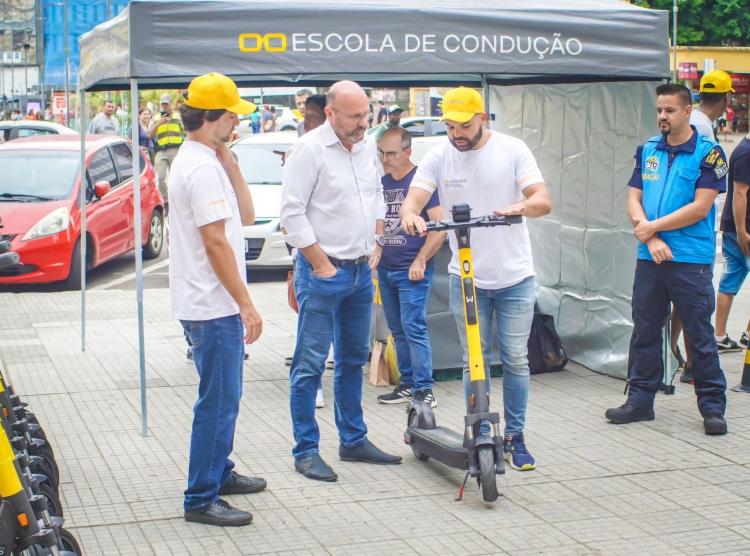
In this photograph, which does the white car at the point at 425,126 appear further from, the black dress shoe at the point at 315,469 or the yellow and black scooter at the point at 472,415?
the yellow and black scooter at the point at 472,415

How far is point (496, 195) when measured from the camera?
614 centimetres

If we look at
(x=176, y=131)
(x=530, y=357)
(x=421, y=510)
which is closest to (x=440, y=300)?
(x=530, y=357)

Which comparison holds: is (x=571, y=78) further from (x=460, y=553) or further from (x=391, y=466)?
(x=460, y=553)

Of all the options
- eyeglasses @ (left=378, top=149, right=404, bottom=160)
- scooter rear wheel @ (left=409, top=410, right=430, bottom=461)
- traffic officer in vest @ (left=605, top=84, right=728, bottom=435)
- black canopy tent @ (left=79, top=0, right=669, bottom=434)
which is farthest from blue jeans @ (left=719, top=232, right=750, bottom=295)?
scooter rear wheel @ (left=409, top=410, right=430, bottom=461)

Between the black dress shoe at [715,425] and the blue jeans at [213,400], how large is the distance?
9.81ft

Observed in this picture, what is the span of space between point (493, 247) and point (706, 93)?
2.86 metres

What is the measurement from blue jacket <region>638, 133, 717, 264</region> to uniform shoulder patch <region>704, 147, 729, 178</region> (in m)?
0.03

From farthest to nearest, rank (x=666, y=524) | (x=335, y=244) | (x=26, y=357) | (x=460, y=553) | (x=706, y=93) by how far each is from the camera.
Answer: (x=26, y=357) → (x=706, y=93) → (x=335, y=244) → (x=666, y=524) → (x=460, y=553)

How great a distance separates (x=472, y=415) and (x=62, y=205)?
8.33m

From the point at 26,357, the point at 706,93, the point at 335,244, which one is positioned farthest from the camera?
the point at 26,357

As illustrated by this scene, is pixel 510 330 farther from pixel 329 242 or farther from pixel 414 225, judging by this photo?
pixel 329 242

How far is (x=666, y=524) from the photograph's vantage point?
212 inches

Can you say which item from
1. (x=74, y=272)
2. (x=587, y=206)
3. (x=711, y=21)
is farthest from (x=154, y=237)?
(x=711, y=21)

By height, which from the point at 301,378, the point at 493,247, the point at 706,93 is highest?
the point at 706,93
